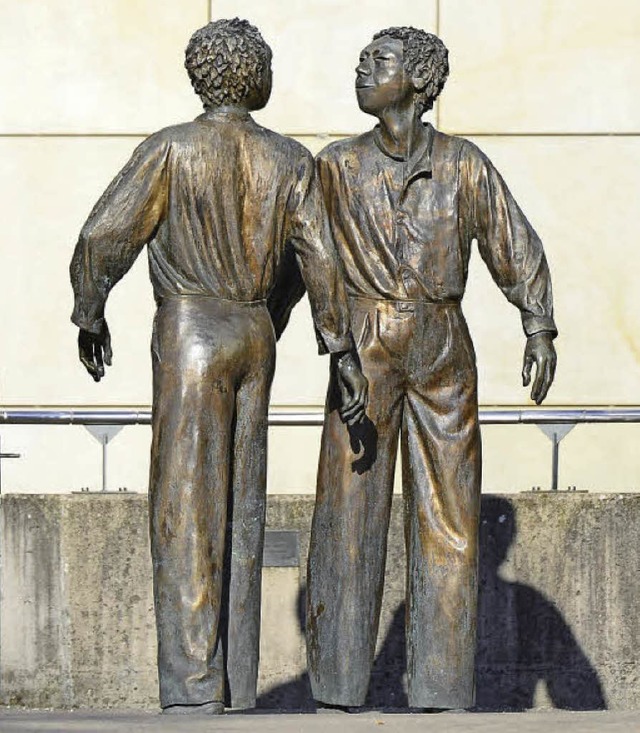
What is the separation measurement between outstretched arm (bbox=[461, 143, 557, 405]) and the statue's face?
1.09 feet

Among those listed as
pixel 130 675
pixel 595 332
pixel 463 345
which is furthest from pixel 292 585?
pixel 595 332

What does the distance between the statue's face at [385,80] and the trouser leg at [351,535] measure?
0.96m

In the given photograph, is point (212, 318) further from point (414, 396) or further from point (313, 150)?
point (313, 150)

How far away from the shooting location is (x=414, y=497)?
41.4ft

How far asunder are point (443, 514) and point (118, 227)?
5.65ft

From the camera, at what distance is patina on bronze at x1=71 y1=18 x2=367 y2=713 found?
11.9 meters

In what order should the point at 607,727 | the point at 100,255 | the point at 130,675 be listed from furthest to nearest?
the point at 130,675 < the point at 100,255 < the point at 607,727

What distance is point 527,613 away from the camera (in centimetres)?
1410

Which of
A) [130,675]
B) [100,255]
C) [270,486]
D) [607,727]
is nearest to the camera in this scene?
[607,727]

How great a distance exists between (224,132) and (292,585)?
2.69 meters

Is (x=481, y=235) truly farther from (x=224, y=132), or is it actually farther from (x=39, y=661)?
(x=39, y=661)

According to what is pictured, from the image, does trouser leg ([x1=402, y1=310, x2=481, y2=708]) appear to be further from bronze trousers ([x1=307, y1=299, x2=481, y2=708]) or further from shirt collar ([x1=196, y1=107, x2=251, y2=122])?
shirt collar ([x1=196, y1=107, x2=251, y2=122])

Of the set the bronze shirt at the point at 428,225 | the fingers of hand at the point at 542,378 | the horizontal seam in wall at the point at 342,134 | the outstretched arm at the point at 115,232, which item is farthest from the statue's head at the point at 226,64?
the horizontal seam in wall at the point at 342,134

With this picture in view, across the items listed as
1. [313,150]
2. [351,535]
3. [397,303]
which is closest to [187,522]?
[351,535]
